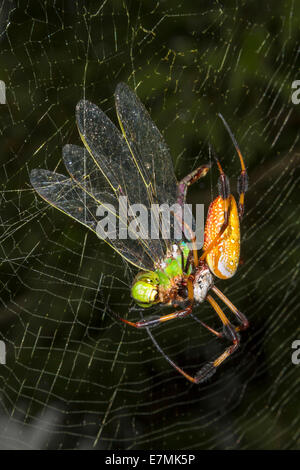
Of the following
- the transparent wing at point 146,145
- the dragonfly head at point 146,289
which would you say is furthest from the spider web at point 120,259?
the transparent wing at point 146,145

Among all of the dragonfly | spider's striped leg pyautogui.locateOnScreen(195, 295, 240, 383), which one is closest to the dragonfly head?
the dragonfly

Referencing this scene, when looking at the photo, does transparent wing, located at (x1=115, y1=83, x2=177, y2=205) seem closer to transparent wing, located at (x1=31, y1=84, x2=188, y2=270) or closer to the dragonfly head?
transparent wing, located at (x1=31, y1=84, x2=188, y2=270)

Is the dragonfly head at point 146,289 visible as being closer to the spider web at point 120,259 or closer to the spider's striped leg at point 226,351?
the spider web at point 120,259

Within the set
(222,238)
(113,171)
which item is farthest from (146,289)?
(113,171)

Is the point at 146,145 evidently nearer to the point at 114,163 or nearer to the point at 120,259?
the point at 114,163

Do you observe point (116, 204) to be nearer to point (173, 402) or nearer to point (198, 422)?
point (173, 402)

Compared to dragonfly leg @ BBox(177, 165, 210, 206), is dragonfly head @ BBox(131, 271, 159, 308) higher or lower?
lower
